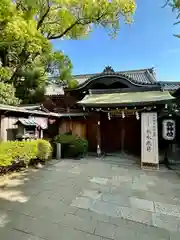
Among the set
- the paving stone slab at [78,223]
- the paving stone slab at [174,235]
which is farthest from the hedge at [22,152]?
the paving stone slab at [174,235]

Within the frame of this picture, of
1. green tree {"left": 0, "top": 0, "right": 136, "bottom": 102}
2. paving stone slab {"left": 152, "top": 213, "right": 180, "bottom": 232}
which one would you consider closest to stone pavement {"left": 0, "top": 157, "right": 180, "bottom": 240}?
paving stone slab {"left": 152, "top": 213, "right": 180, "bottom": 232}

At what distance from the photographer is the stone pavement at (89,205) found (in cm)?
322

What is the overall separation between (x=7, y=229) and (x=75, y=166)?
5.05 meters

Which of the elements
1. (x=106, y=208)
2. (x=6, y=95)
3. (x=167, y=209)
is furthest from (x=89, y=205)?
(x=6, y=95)

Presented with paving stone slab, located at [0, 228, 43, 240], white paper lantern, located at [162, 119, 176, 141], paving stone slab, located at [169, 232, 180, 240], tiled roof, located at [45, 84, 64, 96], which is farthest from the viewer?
tiled roof, located at [45, 84, 64, 96]

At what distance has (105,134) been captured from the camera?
11734 millimetres

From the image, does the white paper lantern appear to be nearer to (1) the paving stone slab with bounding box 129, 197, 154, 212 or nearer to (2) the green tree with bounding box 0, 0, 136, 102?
(1) the paving stone slab with bounding box 129, 197, 154, 212

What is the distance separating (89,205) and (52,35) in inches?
545

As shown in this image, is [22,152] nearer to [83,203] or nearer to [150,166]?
[83,203]

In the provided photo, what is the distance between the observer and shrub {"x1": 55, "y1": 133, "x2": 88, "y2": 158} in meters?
9.90

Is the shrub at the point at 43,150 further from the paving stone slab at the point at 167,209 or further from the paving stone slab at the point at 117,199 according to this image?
the paving stone slab at the point at 167,209

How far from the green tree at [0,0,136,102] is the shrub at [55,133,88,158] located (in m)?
5.37

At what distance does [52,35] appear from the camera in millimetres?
14078

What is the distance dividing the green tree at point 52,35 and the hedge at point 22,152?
19.8 feet
